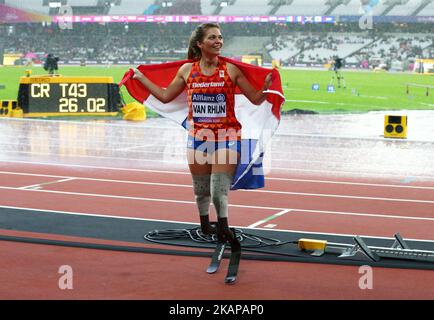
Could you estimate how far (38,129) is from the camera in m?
21.0

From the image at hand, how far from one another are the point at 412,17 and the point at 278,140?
58.2 m

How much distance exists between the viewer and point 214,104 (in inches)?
279

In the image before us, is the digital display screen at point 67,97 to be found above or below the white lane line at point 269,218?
above

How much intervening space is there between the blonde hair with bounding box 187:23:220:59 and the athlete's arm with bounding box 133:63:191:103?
0.35 ft

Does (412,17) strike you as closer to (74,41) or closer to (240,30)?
(240,30)

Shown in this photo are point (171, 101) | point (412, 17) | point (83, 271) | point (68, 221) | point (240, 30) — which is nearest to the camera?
point (83, 271)

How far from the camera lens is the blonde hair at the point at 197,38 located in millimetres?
7109

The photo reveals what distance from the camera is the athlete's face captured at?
7.02m

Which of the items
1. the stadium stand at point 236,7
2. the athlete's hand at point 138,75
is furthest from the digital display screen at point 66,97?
the stadium stand at point 236,7

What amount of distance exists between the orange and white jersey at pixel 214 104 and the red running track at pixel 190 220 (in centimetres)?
119

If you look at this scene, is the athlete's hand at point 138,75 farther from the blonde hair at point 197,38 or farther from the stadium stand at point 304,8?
the stadium stand at point 304,8

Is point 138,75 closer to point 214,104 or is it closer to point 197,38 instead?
point 197,38
